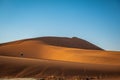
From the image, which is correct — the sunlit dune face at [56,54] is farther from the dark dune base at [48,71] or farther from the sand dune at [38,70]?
the dark dune base at [48,71]

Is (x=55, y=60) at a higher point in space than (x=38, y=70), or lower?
lower

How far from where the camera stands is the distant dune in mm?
17578

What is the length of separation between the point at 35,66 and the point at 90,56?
14785 millimetres

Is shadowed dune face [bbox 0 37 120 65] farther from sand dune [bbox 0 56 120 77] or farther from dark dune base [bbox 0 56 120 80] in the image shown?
dark dune base [bbox 0 56 120 80]

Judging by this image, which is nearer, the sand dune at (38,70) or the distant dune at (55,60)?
the sand dune at (38,70)

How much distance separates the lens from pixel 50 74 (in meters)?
16.6

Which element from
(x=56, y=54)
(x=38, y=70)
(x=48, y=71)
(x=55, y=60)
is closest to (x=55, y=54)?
(x=56, y=54)

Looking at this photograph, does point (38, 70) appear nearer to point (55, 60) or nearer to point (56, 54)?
point (55, 60)

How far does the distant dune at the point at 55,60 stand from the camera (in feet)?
57.7

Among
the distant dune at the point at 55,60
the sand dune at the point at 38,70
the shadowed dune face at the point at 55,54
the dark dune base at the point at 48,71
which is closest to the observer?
the dark dune base at the point at 48,71

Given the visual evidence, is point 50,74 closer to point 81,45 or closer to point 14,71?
point 14,71

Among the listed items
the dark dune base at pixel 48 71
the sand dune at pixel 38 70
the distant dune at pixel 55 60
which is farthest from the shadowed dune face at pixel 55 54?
the dark dune base at pixel 48 71

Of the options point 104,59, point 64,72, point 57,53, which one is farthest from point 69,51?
point 64,72

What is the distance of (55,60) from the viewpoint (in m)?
24.5
